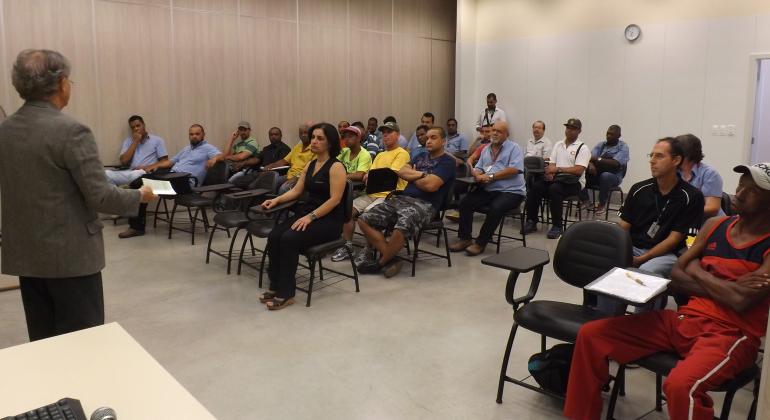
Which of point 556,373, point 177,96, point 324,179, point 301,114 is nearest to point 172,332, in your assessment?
point 324,179

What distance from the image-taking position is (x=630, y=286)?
242 centimetres

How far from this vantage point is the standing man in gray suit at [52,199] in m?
2.09

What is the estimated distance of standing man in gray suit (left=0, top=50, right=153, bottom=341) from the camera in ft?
6.85

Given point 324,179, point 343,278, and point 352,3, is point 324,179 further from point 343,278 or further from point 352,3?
point 352,3

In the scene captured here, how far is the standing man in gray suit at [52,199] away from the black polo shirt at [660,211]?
103 inches

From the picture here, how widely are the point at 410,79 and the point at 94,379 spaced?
9.47 meters

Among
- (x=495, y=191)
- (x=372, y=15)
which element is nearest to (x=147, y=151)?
(x=495, y=191)

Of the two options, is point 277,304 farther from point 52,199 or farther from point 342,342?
point 52,199

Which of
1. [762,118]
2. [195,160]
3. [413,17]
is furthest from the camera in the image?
[413,17]

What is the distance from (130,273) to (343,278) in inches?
72.5

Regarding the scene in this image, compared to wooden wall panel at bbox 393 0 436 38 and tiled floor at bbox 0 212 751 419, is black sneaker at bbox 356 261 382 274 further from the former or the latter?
wooden wall panel at bbox 393 0 436 38

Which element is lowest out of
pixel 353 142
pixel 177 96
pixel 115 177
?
pixel 115 177

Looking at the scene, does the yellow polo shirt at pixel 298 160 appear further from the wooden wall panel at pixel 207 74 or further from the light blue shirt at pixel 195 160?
the wooden wall panel at pixel 207 74

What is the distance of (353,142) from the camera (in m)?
5.84
